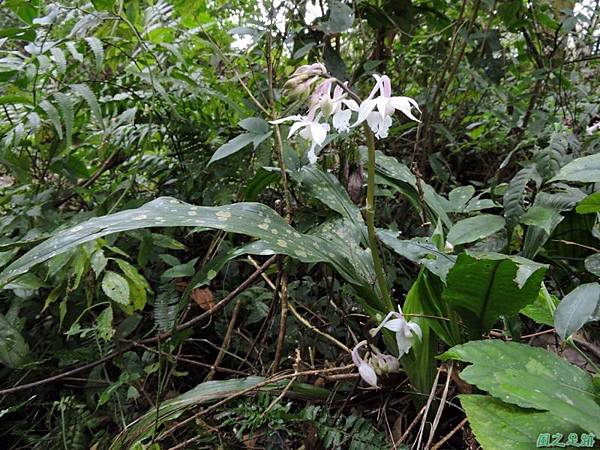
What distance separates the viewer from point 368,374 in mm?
616

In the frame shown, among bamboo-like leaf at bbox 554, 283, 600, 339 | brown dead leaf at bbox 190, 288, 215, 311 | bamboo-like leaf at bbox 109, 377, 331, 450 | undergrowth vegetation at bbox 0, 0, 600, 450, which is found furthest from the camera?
brown dead leaf at bbox 190, 288, 215, 311

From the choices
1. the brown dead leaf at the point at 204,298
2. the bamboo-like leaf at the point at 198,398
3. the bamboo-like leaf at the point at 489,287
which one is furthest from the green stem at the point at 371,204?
the brown dead leaf at the point at 204,298

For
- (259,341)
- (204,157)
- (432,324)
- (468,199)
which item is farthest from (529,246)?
(204,157)

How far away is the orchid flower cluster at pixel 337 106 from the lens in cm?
63

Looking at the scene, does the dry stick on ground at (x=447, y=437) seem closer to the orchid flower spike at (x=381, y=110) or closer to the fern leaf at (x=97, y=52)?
the orchid flower spike at (x=381, y=110)

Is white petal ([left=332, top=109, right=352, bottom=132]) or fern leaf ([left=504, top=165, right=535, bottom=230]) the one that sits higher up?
white petal ([left=332, top=109, right=352, bottom=132])

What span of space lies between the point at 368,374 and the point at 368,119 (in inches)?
14.8

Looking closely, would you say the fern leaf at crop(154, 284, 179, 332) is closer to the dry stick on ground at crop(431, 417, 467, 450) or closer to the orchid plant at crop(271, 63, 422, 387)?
the orchid plant at crop(271, 63, 422, 387)

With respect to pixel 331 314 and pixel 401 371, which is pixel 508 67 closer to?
pixel 331 314

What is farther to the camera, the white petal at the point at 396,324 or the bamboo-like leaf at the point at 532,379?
the white petal at the point at 396,324

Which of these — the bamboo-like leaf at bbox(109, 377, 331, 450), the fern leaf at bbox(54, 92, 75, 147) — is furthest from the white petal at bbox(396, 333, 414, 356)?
the fern leaf at bbox(54, 92, 75, 147)

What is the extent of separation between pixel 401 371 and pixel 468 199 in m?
0.44

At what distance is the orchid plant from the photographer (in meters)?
0.63

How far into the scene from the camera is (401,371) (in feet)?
2.52
